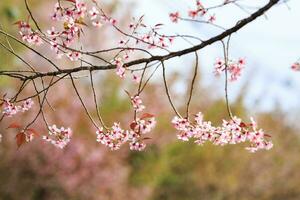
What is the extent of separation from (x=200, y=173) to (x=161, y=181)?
1.14 meters

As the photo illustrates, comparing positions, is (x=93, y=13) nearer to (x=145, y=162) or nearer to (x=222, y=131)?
(x=222, y=131)

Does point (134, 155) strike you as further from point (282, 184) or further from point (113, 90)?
point (282, 184)

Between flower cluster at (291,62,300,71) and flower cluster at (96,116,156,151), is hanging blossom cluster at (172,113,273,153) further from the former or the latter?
flower cluster at (291,62,300,71)

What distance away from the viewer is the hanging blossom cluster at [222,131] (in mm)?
3529

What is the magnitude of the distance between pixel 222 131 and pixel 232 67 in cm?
39

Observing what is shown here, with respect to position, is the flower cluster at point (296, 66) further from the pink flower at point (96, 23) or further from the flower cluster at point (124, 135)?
the pink flower at point (96, 23)

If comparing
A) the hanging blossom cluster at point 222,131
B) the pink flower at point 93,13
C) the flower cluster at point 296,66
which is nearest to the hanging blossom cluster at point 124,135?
the hanging blossom cluster at point 222,131

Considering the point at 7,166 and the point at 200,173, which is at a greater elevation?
the point at 200,173

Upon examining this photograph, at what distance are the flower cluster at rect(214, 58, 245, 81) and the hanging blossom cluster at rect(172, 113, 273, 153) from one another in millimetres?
290

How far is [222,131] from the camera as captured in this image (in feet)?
11.7

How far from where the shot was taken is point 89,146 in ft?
43.7


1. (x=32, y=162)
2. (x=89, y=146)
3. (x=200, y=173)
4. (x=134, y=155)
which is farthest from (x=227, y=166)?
(x=32, y=162)

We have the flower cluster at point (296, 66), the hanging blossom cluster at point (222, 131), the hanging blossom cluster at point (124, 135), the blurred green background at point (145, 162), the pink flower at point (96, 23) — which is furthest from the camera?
the blurred green background at point (145, 162)

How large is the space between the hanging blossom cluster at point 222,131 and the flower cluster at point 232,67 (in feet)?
0.95
